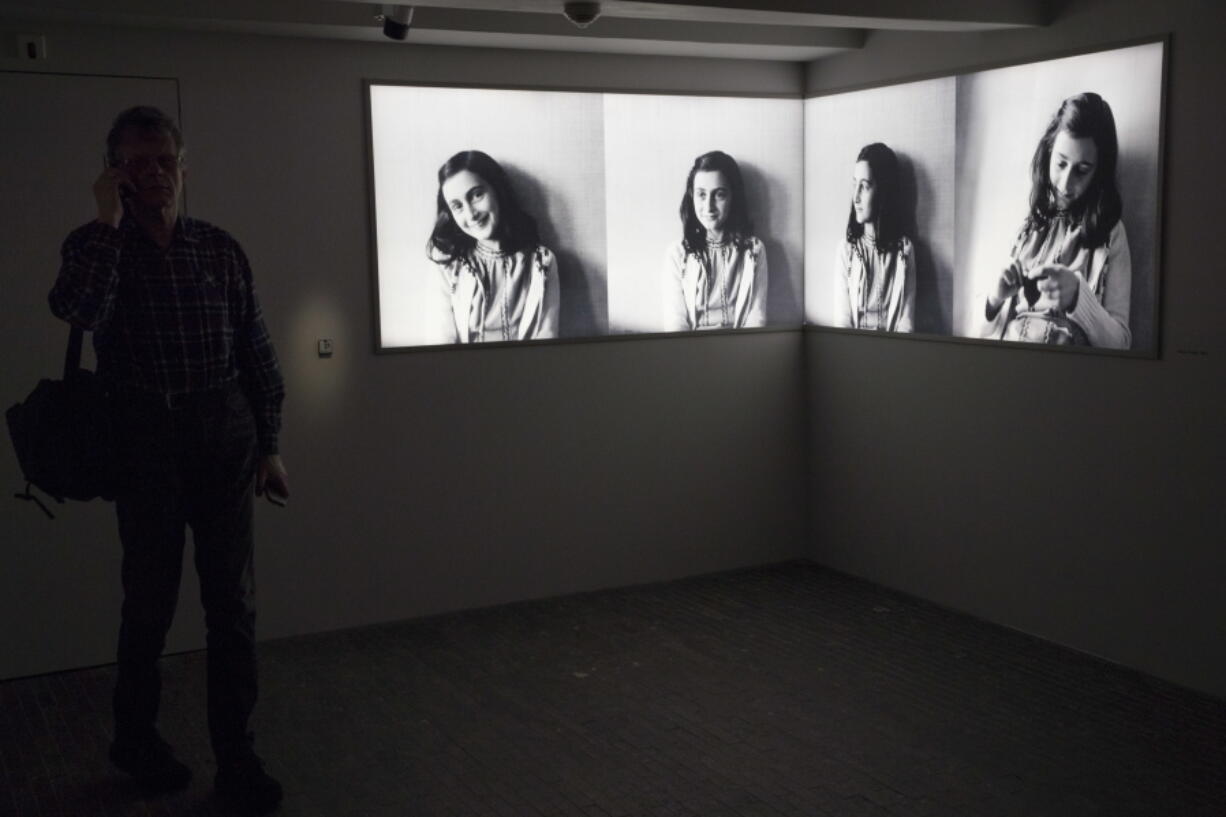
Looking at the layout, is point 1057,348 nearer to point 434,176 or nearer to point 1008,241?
point 1008,241

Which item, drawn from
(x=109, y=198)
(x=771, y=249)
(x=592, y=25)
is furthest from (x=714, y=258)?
(x=109, y=198)

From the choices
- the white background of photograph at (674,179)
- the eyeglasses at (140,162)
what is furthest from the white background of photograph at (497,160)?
the eyeglasses at (140,162)

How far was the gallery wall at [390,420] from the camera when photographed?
17.9 feet

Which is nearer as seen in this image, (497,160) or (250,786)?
(250,786)

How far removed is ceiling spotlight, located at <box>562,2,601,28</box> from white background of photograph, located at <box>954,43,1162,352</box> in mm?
1967

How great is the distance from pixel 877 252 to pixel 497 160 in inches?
76.9

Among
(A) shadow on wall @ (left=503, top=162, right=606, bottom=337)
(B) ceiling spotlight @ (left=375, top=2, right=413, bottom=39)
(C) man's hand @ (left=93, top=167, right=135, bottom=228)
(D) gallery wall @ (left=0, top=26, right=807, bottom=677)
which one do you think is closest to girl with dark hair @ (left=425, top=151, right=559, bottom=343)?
(A) shadow on wall @ (left=503, top=162, right=606, bottom=337)

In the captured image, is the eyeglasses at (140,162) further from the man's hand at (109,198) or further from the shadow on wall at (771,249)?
the shadow on wall at (771,249)

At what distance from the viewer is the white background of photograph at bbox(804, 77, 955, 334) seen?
6.05 m

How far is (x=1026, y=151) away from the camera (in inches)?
219

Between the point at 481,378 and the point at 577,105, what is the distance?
4.65 ft

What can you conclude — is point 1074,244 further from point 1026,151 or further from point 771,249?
point 771,249

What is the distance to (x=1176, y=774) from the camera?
4.27 meters

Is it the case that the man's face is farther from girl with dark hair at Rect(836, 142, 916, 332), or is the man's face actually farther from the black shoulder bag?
girl with dark hair at Rect(836, 142, 916, 332)
